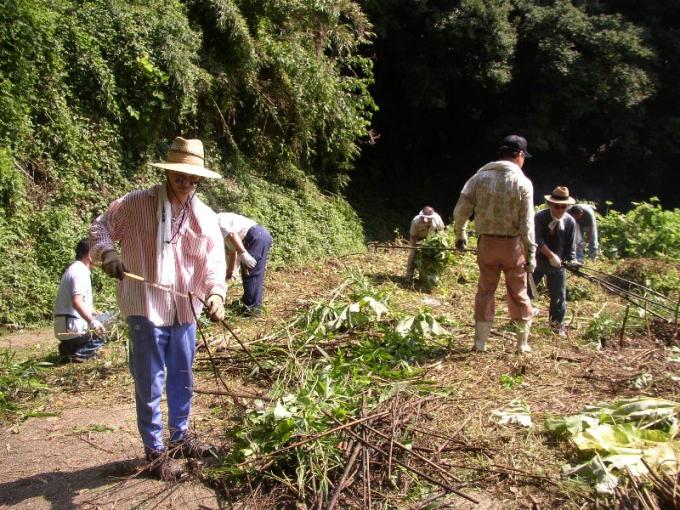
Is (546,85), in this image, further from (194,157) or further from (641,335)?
(194,157)

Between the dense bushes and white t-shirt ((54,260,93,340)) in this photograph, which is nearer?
white t-shirt ((54,260,93,340))

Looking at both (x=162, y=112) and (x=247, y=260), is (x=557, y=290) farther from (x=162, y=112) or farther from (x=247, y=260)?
(x=162, y=112)

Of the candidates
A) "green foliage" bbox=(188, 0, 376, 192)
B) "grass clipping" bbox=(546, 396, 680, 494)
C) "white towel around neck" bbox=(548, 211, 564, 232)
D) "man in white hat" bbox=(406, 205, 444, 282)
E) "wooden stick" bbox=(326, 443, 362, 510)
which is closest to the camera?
"wooden stick" bbox=(326, 443, 362, 510)

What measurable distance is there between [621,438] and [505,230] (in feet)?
7.57

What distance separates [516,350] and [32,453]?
404 cm

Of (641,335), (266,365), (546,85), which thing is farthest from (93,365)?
(546,85)

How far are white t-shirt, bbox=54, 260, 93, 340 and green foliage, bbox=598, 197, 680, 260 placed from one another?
391 inches

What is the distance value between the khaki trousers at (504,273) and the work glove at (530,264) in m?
0.03

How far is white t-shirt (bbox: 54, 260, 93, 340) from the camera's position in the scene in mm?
6125

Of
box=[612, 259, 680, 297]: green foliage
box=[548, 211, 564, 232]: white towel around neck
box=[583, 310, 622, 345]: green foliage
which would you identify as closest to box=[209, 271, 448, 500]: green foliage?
box=[583, 310, 622, 345]: green foliage

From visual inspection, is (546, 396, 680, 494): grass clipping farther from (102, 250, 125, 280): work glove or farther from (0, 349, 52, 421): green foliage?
(0, 349, 52, 421): green foliage

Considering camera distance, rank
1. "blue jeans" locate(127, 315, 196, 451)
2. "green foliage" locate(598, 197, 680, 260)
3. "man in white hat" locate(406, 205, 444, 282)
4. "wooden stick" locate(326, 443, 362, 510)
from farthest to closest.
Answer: "green foliage" locate(598, 197, 680, 260)
"man in white hat" locate(406, 205, 444, 282)
"blue jeans" locate(127, 315, 196, 451)
"wooden stick" locate(326, 443, 362, 510)

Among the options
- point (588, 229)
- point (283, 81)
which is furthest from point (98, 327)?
point (283, 81)

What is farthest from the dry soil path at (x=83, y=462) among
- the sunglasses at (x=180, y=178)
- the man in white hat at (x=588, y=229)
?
the man in white hat at (x=588, y=229)
